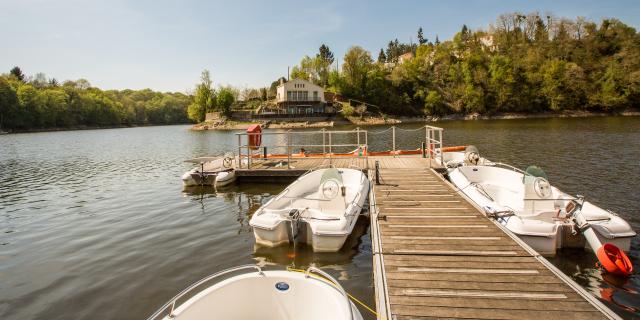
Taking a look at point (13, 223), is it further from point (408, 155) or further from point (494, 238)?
point (408, 155)

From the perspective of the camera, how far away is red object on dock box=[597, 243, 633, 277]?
22.3 feet

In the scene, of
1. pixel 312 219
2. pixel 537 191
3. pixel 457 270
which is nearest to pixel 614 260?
pixel 537 191

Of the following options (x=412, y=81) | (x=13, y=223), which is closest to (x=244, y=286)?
(x=13, y=223)

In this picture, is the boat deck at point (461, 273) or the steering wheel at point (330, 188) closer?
the boat deck at point (461, 273)

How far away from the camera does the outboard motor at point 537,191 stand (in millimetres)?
9156

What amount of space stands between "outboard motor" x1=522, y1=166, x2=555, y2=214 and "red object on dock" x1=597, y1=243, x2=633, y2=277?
2.10m

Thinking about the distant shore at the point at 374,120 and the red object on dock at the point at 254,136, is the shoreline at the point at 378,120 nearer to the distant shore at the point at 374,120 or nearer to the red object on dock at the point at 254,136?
the distant shore at the point at 374,120

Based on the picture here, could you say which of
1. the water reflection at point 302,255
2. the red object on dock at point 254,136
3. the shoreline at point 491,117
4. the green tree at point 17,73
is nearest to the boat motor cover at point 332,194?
the water reflection at point 302,255

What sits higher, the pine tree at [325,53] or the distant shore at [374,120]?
the pine tree at [325,53]

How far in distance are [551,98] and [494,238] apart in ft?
333

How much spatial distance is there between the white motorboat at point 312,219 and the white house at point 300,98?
78.4 m

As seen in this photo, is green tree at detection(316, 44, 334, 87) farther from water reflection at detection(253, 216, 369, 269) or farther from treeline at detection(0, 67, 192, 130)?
water reflection at detection(253, 216, 369, 269)

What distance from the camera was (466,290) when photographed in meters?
5.16

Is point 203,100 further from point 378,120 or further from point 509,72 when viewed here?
point 509,72
